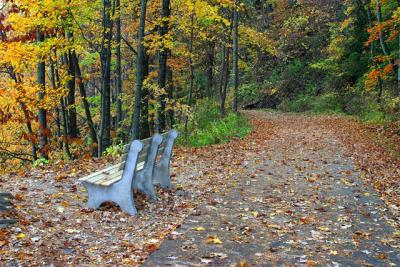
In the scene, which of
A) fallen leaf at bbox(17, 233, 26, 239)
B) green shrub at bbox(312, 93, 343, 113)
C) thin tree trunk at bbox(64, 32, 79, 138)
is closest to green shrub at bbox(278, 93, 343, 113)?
green shrub at bbox(312, 93, 343, 113)

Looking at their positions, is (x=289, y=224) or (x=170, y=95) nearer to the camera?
(x=289, y=224)

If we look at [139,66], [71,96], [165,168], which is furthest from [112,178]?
[71,96]

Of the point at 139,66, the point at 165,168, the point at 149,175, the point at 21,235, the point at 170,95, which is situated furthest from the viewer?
the point at 170,95

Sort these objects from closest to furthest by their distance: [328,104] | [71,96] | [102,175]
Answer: [102,175], [71,96], [328,104]

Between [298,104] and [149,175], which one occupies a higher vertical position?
[298,104]

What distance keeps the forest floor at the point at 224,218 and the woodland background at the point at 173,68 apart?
127 inches

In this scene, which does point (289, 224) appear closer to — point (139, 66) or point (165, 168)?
point (165, 168)

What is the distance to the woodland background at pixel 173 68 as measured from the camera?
12.8m

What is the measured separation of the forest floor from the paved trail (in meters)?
0.01

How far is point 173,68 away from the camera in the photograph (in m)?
21.8

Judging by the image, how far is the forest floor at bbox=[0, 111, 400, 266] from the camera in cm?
493

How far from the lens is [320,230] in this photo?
607 cm

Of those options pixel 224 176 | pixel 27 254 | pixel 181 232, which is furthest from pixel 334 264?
pixel 224 176

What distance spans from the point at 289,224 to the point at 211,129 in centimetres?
1197
